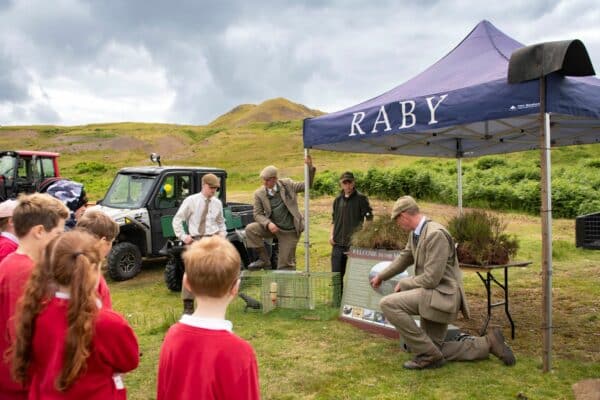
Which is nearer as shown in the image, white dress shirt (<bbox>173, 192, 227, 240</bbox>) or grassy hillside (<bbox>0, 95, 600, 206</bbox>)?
white dress shirt (<bbox>173, 192, 227, 240</bbox>)

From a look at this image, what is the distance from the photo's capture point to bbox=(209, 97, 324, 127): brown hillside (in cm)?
15689

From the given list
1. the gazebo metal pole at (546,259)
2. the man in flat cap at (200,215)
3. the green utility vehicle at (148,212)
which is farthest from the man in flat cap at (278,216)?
the gazebo metal pole at (546,259)

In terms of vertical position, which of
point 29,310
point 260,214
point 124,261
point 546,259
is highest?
point 260,214

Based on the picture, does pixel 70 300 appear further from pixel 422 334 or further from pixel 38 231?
pixel 422 334

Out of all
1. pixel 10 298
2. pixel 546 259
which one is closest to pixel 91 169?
pixel 546 259

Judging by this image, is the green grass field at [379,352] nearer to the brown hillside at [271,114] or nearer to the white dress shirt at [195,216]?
the white dress shirt at [195,216]

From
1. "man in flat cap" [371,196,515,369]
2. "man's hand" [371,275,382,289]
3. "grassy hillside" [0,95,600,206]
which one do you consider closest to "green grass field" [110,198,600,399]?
"man in flat cap" [371,196,515,369]

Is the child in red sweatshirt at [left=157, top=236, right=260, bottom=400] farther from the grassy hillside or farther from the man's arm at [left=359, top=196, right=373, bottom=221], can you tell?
the grassy hillside

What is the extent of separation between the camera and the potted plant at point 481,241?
5664 mm

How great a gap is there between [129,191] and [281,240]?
3559 millimetres

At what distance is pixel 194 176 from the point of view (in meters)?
10.0

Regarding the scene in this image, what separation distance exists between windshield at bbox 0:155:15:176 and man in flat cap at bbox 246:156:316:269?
31.3 ft

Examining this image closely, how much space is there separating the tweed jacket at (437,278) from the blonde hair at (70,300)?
3341 millimetres

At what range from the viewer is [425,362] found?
4.94 meters
